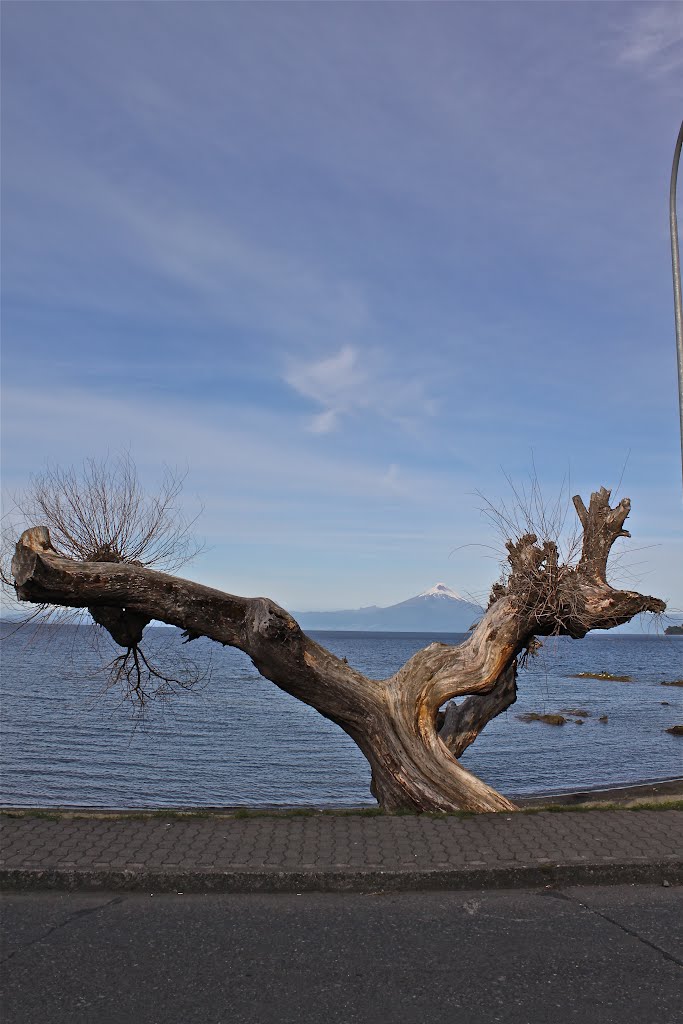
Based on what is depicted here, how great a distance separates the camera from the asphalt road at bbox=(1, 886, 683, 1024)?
4422mm

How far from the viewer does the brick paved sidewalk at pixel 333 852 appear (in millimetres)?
6426

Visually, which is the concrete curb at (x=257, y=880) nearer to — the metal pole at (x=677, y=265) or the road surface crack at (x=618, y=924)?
the road surface crack at (x=618, y=924)

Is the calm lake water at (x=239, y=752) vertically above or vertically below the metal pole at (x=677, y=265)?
below

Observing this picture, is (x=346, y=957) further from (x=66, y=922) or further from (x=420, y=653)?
(x=420, y=653)

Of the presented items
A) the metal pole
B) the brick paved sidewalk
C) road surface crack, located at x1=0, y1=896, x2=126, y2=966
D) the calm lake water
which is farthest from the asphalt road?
the metal pole

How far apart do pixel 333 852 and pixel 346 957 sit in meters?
1.87

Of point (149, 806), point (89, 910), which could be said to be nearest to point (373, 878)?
point (89, 910)

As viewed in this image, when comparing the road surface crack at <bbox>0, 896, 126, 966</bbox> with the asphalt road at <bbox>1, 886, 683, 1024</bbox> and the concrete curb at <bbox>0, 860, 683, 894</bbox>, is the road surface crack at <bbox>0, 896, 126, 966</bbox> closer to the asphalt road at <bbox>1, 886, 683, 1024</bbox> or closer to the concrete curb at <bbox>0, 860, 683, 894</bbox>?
the asphalt road at <bbox>1, 886, 683, 1024</bbox>

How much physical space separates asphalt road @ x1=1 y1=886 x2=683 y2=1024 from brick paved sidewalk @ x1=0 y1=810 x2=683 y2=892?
0.51 feet

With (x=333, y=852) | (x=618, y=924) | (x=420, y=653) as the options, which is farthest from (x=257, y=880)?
(x=420, y=653)

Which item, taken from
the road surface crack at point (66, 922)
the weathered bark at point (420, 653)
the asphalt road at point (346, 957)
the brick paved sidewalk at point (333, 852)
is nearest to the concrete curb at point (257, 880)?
the brick paved sidewalk at point (333, 852)

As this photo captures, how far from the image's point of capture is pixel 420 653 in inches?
386

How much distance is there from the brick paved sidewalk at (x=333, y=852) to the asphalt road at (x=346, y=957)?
0.51 ft

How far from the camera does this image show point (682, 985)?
471cm
